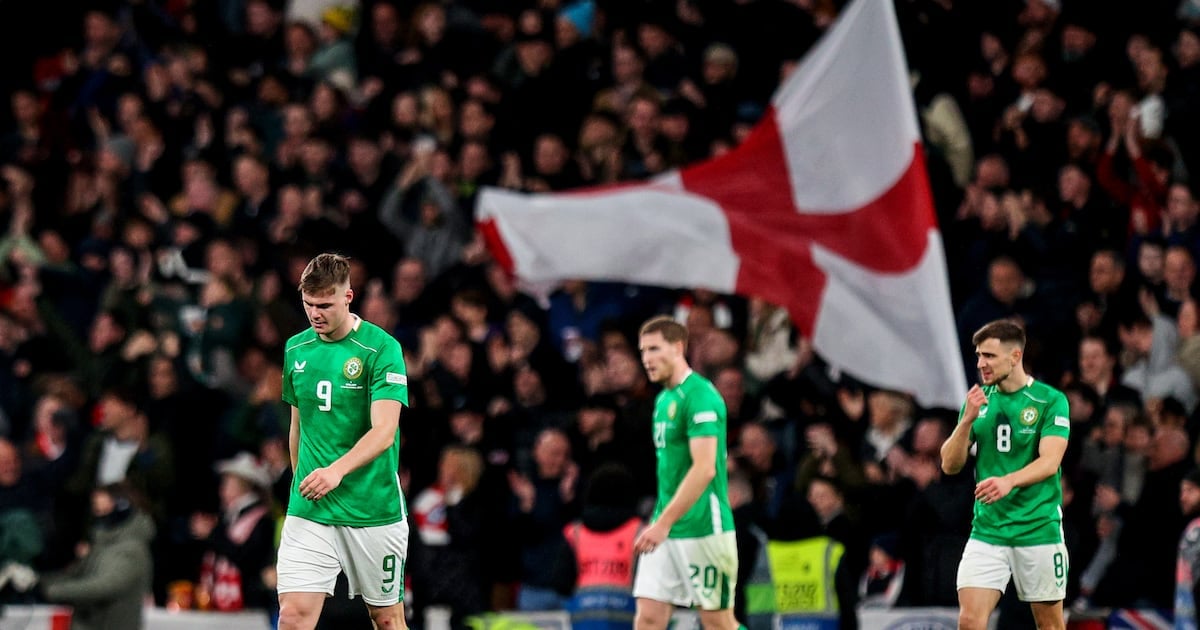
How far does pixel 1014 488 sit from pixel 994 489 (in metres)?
0.25

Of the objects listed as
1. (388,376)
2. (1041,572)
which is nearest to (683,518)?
(1041,572)

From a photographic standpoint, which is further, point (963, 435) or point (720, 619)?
point (720, 619)

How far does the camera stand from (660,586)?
452 inches

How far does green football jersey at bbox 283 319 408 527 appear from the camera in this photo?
9461 millimetres

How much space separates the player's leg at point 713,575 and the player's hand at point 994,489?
1.61 metres

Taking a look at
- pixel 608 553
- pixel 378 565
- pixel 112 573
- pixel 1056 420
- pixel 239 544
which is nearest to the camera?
pixel 378 565

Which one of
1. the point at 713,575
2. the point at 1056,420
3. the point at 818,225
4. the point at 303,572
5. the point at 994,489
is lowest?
the point at 713,575

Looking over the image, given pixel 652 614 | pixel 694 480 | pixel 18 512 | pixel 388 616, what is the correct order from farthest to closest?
pixel 18 512, pixel 652 614, pixel 694 480, pixel 388 616

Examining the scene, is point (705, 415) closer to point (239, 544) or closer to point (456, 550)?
point (456, 550)

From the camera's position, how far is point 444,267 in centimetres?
1755

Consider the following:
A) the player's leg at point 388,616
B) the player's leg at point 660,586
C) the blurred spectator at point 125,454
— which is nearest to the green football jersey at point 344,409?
the player's leg at point 388,616

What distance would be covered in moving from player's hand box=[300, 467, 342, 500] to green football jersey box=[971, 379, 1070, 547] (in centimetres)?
395

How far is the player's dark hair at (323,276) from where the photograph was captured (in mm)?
9242

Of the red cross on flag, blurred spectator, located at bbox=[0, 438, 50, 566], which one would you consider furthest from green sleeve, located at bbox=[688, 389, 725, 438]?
blurred spectator, located at bbox=[0, 438, 50, 566]
